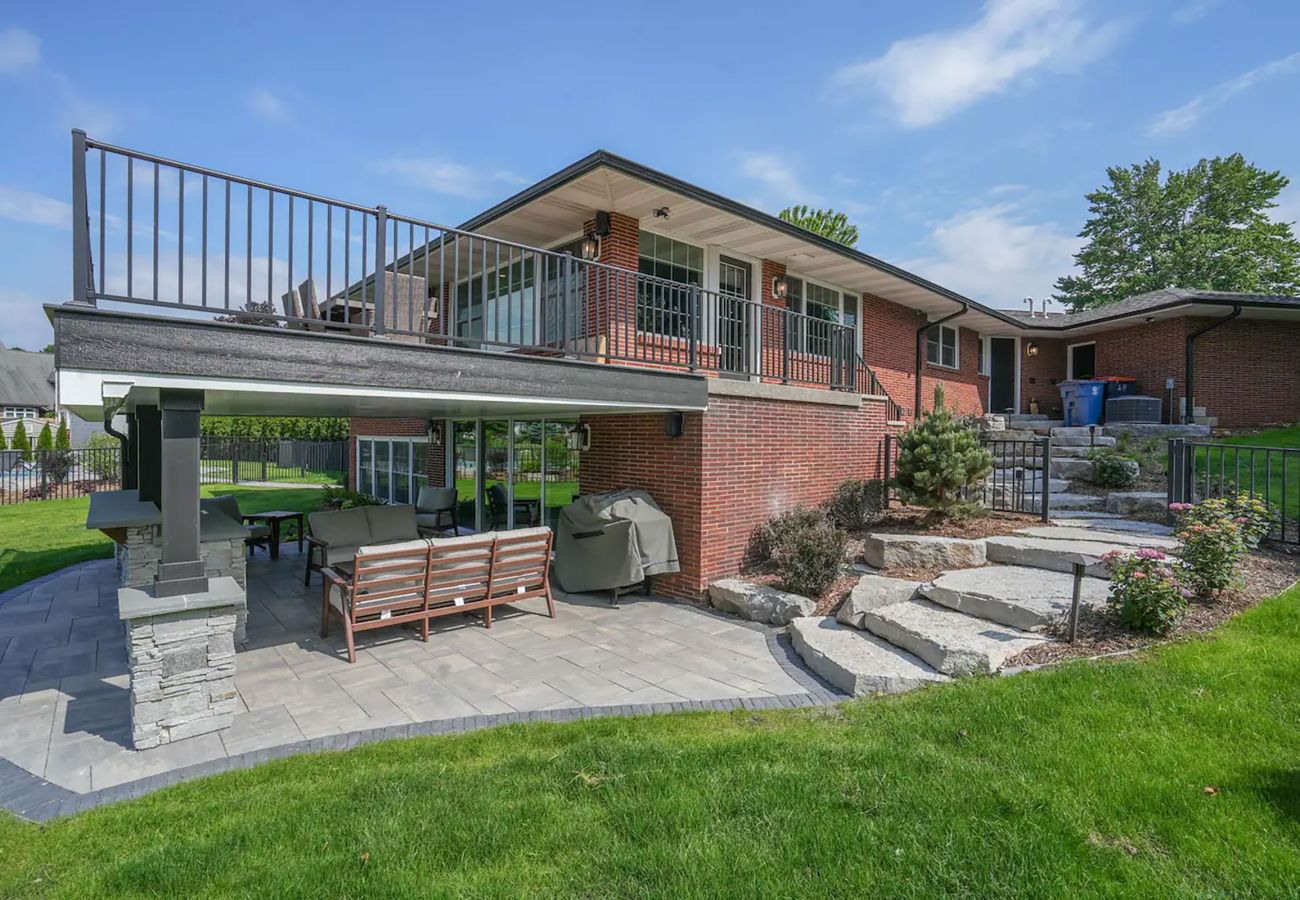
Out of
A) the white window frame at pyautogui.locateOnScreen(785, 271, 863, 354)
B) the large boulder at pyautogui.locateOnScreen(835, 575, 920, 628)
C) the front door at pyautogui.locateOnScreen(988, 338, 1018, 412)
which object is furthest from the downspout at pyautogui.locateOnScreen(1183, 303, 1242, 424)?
the large boulder at pyautogui.locateOnScreen(835, 575, 920, 628)

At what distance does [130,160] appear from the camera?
12.5ft

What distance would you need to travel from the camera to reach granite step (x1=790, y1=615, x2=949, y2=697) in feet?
14.9

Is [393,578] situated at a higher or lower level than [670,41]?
lower

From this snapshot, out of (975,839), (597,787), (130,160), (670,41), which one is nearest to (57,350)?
(130,160)

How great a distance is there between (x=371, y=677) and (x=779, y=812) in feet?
11.7

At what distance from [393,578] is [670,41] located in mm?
7377

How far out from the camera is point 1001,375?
18.3 meters

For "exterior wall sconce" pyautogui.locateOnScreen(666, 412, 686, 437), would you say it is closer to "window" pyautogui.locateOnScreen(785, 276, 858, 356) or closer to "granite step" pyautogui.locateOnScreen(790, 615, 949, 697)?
"granite step" pyautogui.locateOnScreen(790, 615, 949, 697)

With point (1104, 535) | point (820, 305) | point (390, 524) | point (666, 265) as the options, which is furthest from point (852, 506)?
point (390, 524)

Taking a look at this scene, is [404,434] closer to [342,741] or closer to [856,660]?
[342,741]

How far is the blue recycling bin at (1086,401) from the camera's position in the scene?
1553 cm

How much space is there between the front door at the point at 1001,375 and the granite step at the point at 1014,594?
13.4 m

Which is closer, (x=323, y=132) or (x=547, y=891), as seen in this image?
(x=547, y=891)

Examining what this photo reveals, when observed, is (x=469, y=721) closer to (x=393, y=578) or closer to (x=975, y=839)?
(x=393, y=578)
